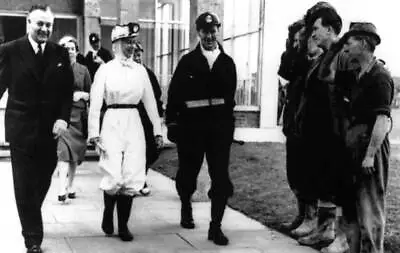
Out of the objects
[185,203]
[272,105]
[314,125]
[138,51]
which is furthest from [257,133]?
[314,125]

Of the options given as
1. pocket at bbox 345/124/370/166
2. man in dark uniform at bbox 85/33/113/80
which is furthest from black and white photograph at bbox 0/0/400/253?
man in dark uniform at bbox 85/33/113/80

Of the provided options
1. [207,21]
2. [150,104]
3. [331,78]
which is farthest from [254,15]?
[331,78]

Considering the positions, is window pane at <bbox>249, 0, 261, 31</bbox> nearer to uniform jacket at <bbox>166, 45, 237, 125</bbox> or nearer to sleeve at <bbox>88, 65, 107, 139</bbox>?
uniform jacket at <bbox>166, 45, 237, 125</bbox>

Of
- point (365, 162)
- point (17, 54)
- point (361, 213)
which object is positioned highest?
point (17, 54)

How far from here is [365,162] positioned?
510 centimetres

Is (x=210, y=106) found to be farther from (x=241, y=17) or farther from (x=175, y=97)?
(x=241, y=17)

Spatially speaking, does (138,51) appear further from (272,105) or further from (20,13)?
(20,13)

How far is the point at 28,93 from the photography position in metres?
6.23

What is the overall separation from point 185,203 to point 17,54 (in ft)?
8.64

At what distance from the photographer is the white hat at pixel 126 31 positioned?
22.8 ft

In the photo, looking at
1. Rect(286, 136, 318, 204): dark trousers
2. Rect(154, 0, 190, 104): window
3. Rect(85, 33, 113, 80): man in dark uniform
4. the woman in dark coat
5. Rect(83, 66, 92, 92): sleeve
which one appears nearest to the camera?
Rect(286, 136, 318, 204): dark trousers

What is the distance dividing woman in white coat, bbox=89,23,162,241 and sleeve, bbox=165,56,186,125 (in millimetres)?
433

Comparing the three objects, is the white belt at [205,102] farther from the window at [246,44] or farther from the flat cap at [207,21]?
the window at [246,44]

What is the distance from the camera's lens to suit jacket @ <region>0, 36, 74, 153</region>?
6223 mm
